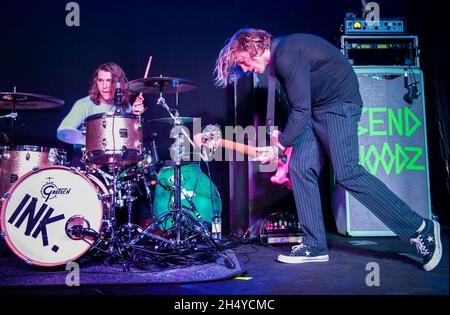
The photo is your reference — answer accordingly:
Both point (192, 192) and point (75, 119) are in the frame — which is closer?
point (192, 192)

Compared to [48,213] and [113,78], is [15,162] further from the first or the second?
[113,78]

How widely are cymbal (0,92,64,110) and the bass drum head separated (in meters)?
0.87

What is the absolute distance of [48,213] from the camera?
2693mm

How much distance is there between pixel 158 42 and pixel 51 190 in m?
2.48

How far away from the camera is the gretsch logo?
107 inches

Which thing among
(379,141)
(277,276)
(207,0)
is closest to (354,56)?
(379,141)

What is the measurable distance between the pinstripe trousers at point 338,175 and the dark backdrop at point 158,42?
1841 millimetres

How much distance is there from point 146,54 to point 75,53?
2.60 feet

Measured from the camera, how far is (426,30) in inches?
188

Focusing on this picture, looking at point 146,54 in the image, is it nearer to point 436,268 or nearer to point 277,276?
point 277,276

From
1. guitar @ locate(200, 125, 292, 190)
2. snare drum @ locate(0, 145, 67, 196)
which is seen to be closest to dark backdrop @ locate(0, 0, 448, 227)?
snare drum @ locate(0, 145, 67, 196)

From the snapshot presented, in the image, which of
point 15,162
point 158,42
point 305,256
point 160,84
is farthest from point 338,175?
point 158,42

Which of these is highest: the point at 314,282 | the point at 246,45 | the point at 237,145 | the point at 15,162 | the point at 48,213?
the point at 246,45


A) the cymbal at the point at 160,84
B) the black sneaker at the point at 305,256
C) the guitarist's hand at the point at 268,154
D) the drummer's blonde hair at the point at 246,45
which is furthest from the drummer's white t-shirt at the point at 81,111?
the black sneaker at the point at 305,256
